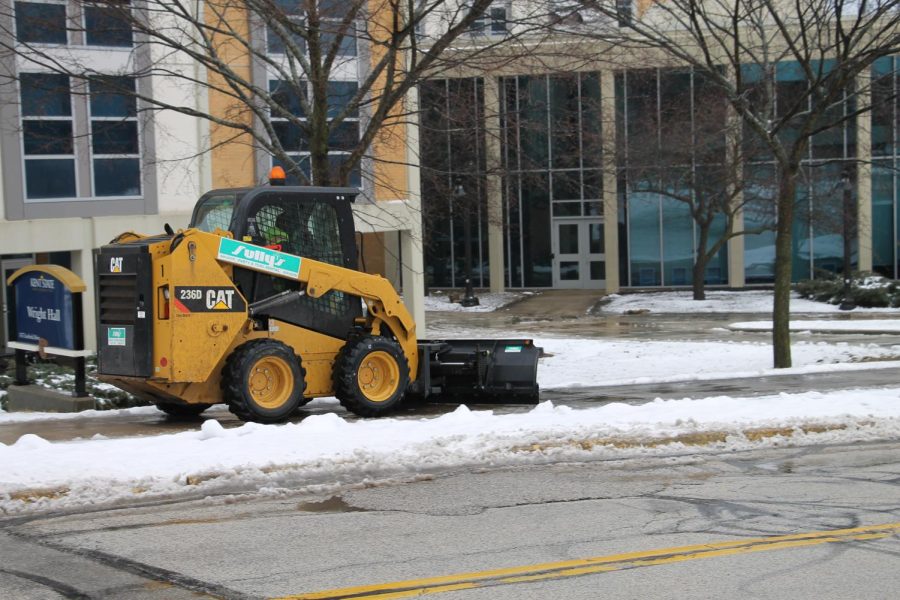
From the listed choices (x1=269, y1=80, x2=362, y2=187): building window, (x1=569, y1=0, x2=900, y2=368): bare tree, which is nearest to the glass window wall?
(x1=269, y1=80, x2=362, y2=187): building window

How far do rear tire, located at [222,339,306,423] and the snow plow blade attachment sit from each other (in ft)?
6.59

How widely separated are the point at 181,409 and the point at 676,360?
12.2m

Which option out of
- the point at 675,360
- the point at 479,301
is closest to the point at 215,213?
the point at 675,360

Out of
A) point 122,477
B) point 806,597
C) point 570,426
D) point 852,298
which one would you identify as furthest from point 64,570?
point 852,298

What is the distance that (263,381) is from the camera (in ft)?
40.8

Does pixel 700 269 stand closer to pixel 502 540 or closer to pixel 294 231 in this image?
pixel 294 231

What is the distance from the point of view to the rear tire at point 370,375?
42.6 ft

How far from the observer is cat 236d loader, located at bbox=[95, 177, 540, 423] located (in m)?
11.8

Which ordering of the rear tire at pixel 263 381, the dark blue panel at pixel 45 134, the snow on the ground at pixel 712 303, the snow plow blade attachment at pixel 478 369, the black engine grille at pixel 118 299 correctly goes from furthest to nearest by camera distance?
the snow on the ground at pixel 712 303 < the dark blue panel at pixel 45 134 < the snow plow blade attachment at pixel 478 369 < the rear tire at pixel 263 381 < the black engine grille at pixel 118 299

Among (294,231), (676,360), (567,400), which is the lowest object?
(676,360)

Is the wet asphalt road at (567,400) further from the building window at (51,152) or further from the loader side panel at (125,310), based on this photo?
the building window at (51,152)

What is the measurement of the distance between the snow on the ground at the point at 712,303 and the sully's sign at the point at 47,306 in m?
24.7

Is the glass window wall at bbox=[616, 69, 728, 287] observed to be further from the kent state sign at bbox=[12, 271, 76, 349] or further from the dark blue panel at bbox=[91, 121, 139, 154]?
the kent state sign at bbox=[12, 271, 76, 349]

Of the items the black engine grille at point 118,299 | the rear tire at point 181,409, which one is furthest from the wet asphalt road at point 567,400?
the black engine grille at point 118,299
